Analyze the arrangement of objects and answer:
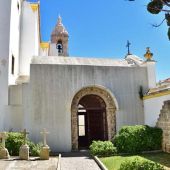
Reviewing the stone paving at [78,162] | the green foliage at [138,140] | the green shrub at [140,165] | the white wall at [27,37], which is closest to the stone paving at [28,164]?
the stone paving at [78,162]

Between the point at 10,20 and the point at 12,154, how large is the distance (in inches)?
337

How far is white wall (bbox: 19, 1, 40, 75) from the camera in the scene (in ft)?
70.5

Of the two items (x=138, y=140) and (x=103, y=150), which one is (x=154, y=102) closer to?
(x=138, y=140)

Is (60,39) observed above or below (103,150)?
above

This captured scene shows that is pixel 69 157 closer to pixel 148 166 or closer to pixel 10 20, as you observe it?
pixel 148 166

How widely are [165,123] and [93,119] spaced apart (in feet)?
20.5

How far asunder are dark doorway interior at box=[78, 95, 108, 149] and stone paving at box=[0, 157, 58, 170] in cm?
540

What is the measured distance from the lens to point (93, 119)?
64.4 feet

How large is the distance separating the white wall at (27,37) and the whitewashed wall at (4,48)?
399 centimetres

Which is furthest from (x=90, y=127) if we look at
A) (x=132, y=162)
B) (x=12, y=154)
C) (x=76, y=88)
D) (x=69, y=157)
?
(x=132, y=162)

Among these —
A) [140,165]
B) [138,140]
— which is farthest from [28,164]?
[138,140]

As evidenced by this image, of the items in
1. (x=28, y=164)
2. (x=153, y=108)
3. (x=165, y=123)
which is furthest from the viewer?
(x=153, y=108)

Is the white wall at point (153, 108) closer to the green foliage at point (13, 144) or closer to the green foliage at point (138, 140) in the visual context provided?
the green foliage at point (138, 140)

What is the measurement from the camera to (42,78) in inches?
664
